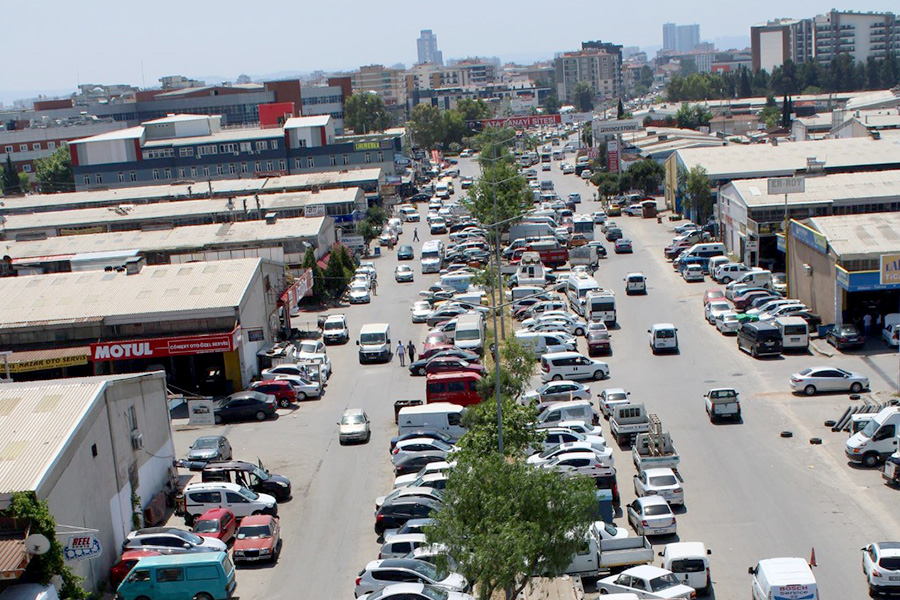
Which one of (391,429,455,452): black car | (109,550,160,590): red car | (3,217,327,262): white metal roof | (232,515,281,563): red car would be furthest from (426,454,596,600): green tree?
(3,217,327,262): white metal roof

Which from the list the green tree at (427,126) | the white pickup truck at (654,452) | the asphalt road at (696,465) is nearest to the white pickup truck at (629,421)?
the asphalt road at (696,465)

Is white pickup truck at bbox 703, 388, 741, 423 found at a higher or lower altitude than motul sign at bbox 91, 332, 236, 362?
lower

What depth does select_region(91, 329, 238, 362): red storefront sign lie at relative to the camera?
112 ft

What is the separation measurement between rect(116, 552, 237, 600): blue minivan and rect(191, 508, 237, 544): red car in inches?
99.1

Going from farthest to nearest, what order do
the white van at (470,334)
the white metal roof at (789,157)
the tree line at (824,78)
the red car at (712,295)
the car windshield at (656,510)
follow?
the tree line at (824,78) < the white metal roof at (789,157) < the red car at (712,295) < the white van at (470,334) < the car windshield at (656,510)

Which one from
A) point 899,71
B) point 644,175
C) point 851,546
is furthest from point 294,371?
point 899,71

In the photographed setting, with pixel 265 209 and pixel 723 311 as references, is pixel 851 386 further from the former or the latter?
pixel 265 209

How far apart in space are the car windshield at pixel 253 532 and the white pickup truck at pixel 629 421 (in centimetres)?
1033

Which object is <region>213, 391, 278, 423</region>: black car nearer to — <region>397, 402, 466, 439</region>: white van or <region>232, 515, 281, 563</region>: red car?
<region>397, 402, 466, 439</region>: white van

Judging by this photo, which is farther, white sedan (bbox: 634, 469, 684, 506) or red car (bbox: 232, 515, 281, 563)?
white sedan (bbox: 634, 469, 684, 506)

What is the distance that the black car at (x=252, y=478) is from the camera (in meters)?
25.4

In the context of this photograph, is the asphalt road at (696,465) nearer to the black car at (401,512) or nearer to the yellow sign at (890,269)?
the black car at (401,512)

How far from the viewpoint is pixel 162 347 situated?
34.4m

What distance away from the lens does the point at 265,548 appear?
2155 centimetres
